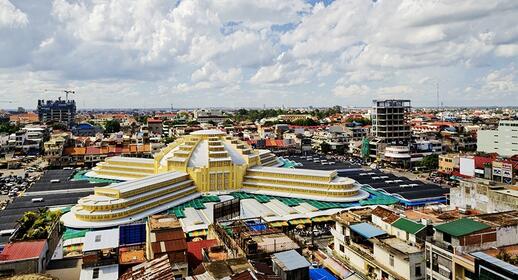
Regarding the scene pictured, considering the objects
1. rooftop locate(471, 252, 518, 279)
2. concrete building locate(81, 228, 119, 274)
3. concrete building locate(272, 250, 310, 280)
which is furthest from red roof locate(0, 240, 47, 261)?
rooftop locate(471, 252, 518, 279)

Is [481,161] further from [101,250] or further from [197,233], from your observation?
[101,250]

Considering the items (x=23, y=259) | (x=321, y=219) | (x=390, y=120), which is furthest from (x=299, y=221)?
(x=390, y=120)

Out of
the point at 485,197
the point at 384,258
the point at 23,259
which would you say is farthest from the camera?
the point at 485,197

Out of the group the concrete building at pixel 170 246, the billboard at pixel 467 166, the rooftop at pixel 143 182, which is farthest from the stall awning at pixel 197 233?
the billboard at pixel 467 166

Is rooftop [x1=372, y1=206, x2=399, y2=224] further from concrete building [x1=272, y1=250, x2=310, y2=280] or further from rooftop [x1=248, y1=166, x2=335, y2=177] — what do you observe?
rooftop [x1=248, y1=166, x2=335, y2=177]

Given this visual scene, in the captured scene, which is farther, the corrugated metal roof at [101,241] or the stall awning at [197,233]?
the stall awning at [197,233]

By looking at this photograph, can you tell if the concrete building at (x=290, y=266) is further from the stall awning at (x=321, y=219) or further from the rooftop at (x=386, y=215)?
the stall awning at (x=321, y=219)
